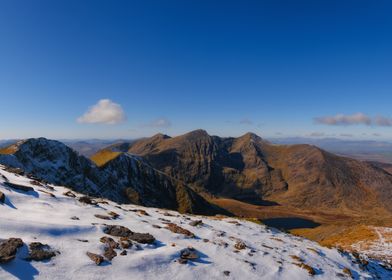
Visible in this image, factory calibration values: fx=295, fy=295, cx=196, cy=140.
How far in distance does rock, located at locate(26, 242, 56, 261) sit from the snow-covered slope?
0.30 metres

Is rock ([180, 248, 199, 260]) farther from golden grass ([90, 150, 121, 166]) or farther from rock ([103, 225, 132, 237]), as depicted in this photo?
golden grass ([90, 150, 121, 166])

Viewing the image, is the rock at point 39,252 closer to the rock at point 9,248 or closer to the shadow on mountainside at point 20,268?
the shadow on mountainside at point 20,268

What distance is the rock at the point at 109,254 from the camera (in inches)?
656

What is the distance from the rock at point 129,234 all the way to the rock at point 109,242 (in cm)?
129

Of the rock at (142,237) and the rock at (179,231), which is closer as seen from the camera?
A: the rock at (142,237)

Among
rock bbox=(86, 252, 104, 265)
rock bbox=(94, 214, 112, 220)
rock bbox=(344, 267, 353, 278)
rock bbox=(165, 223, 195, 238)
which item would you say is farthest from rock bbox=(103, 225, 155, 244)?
rock bbox=(344, 267, 353, 278)

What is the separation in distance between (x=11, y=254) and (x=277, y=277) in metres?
16.0

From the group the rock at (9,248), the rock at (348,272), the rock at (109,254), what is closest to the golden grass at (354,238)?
the rock at (348,272)

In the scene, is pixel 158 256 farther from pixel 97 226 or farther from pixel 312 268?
pixel 312 268

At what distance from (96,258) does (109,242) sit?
2.63 metres

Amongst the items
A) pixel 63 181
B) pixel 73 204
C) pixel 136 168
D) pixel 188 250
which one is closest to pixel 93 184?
pixel 63 181

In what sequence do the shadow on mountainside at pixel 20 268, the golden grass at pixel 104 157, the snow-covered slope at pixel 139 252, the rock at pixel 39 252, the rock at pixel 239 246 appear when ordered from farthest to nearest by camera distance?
the golden grass at pixel 104 157 → the rock at pixel 239 246 → the snow-covered slope at pixel 139 252 → the rock at pixel 39 252 → the shadow on mountainside at pixel 20 268

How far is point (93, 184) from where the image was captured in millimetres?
131250

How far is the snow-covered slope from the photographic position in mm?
15091
